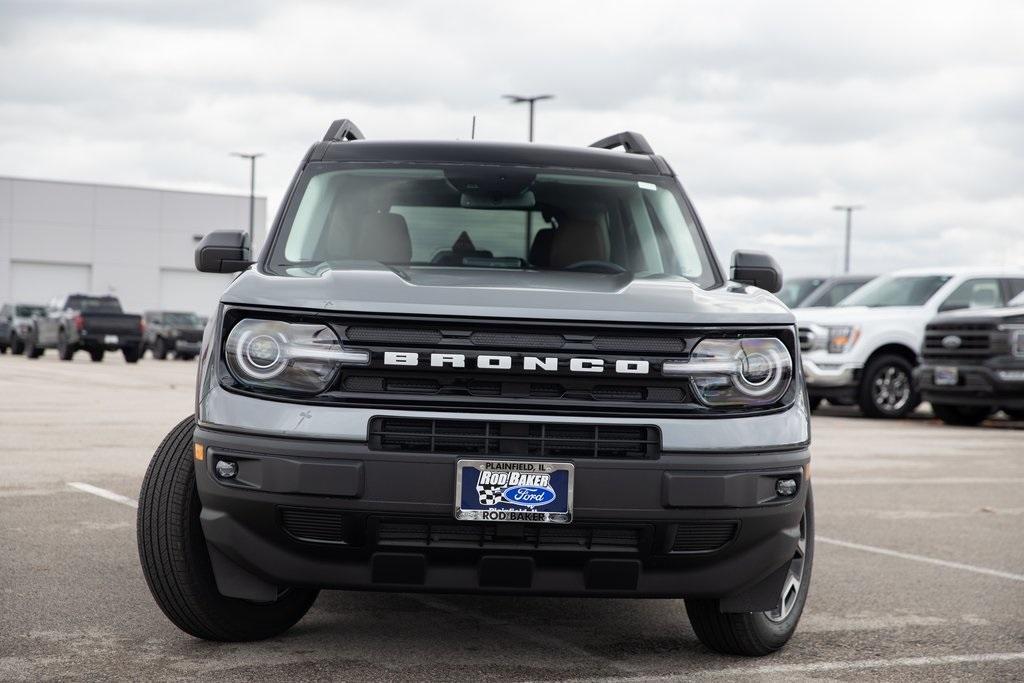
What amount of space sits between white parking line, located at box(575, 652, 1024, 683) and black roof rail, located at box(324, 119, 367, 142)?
2.55m

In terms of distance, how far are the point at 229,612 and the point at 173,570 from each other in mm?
265

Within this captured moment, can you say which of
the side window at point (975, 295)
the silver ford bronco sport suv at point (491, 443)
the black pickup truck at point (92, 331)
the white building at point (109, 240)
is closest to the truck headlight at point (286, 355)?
the silver ford bronco sport suv at point (491, 443)

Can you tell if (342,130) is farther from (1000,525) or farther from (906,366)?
(906,366)

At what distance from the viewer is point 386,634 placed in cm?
488

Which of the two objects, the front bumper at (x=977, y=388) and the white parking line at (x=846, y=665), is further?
the front bumper at (x=977, y=388)

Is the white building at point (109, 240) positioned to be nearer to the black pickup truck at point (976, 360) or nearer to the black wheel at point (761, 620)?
the black pickup truck at point (976, 360)

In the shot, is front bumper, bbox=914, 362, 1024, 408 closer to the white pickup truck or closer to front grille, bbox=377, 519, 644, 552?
the white pickup truck

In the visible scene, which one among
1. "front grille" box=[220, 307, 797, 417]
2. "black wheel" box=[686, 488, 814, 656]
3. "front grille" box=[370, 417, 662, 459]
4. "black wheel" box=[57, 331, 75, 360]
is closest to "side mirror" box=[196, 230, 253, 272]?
"front grille" box=[220, 307, 797, 417]

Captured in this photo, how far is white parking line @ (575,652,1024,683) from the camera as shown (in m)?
4.40

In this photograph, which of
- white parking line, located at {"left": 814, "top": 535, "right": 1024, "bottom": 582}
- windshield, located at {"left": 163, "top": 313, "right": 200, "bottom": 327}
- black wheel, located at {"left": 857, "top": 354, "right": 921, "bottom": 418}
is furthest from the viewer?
windshield, located at {"left": 163, "top": 313, "right": 200, "bottom": 327}

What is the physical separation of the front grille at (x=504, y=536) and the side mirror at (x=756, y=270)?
5.31 feet

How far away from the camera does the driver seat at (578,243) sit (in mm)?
5422

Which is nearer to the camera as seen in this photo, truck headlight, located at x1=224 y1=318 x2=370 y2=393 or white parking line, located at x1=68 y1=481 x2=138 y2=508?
truck headlight, located at x1=224 y1=318 x2=370 y2=393

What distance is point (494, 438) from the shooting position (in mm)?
3965
